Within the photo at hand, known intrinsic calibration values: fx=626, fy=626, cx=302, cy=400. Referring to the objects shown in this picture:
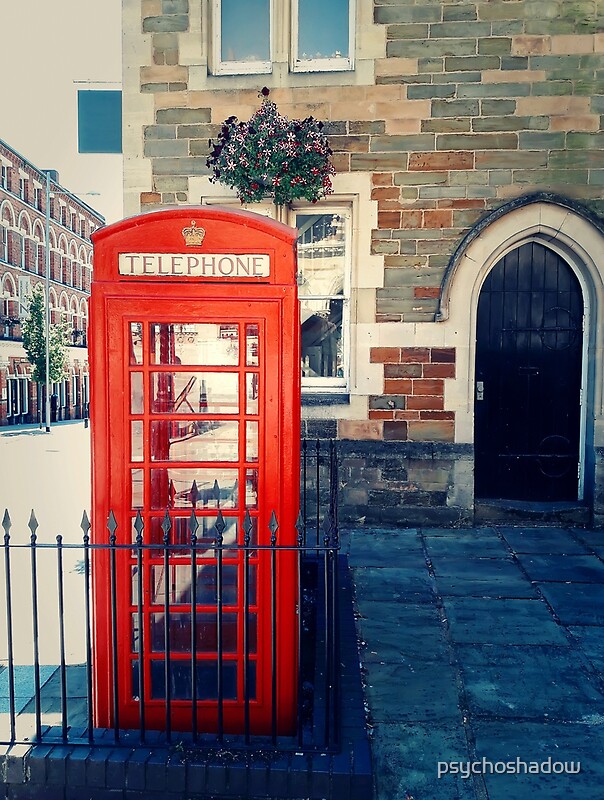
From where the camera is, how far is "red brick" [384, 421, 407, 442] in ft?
24.3

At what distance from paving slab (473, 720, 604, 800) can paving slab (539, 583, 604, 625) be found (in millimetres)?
1476

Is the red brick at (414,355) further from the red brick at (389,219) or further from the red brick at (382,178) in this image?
the red brick at (382,178)

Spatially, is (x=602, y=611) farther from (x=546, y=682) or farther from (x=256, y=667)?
(x=256, y=667)

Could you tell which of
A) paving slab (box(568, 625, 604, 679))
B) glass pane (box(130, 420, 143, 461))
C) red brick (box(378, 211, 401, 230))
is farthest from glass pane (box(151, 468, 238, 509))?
red brick (box(378, 211, 401, 230))

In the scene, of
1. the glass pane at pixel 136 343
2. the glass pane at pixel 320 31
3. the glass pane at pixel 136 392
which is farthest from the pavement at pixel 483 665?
the glass pane at pixel 320 31

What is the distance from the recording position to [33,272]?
38688 millimetres

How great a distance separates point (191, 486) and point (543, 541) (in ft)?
16.1

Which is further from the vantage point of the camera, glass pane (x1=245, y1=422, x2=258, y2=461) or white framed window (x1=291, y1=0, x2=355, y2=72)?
white framed window (x1=291, y1=0, x2=355, y2=72)

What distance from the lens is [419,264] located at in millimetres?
7262

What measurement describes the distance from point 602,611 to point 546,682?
136 centimetres

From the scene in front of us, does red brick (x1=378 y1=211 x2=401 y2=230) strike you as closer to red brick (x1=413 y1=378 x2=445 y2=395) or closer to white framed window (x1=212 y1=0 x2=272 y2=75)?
red brick (x1=413 y1=378 x2=445 y2=395)

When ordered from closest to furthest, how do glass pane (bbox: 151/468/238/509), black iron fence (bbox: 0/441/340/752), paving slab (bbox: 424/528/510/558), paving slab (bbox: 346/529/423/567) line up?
1. black iron fence (bbox: 0/441/340/752)
2. glass pane (bbox: 151/468/238/509)
3. paving slab (bbox: 346/529/423/567)
4. paving slab (bbox: 424/528/510/558)

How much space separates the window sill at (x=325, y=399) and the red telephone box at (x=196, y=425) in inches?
165

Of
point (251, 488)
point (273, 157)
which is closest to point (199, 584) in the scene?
point (251, 488)
